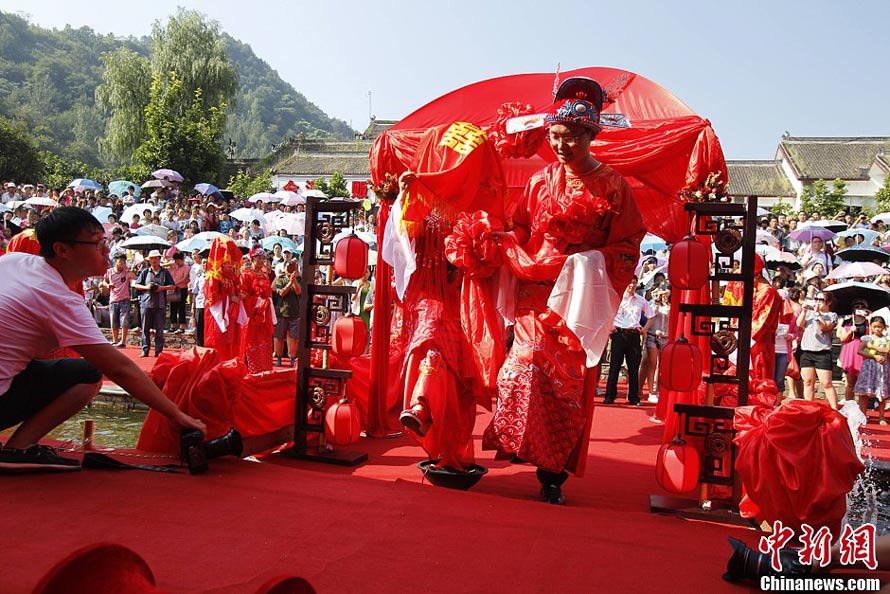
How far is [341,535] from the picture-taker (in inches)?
98.8

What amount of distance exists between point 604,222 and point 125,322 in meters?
8.70

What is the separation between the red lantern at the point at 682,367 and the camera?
3363mm

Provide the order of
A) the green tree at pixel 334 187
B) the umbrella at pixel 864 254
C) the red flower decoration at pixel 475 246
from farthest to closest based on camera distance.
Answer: the green tree at pixel 334 187
the umbrella at pixel 864 254
the red flower decoration at pixel 475 246

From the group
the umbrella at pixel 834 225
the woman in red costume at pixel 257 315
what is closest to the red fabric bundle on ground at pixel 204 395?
the woman in red costume at pixel 257 315

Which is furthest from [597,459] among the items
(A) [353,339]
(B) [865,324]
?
(B) [865,324]

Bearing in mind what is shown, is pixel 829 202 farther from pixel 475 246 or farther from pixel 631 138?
pixel 475 246

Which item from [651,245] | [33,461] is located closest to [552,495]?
[33,461]

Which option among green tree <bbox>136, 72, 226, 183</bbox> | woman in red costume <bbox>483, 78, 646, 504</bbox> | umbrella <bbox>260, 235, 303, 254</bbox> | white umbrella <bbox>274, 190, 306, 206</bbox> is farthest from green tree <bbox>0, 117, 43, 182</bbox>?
woman in red costume <bbox>483, 78, 646, 504</bbox>

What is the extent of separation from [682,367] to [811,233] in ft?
36.9

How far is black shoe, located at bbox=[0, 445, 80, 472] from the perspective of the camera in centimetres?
289

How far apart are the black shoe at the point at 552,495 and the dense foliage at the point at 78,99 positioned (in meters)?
25.3

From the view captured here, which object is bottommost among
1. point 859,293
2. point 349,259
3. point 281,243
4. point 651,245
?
point 859,293

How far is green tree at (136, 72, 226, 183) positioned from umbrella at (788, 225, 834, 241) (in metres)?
16.8

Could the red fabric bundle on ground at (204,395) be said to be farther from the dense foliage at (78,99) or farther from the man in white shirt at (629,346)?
the dense foliage at (78,99)
